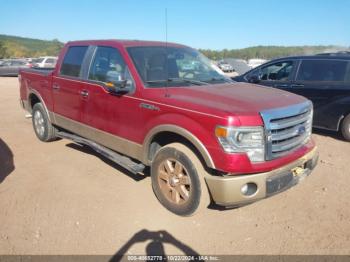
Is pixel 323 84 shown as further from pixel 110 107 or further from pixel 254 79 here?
pixel 110 107

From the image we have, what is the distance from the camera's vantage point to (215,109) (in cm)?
321

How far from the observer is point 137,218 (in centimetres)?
367

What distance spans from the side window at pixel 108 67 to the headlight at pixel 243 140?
1556mm

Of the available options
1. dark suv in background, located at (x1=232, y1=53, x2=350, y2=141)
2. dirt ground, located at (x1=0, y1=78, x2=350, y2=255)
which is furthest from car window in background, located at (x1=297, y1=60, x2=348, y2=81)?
dirt ground, located at (x1=0, y1=78, x2=350, y2=255)

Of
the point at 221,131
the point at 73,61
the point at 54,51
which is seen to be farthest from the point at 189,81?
the point at 54,51

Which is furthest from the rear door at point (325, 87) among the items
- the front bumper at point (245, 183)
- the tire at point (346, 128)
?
the front bumper at point (245, 183)

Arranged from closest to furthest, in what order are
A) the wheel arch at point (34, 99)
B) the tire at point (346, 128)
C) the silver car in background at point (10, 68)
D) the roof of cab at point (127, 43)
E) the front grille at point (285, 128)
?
the front grille at point (285, 128), the roof of cab at point (127, 43), the wheel arch at point (34, 99), the tire at point (346, 128), the silver car in background at point (10, 68)

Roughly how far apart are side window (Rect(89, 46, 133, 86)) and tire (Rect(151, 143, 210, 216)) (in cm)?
111

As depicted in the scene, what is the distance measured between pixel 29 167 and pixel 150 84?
8.62ft

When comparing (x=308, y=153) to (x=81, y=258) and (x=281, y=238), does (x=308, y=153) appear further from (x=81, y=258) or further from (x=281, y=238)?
(x=81, y=258)

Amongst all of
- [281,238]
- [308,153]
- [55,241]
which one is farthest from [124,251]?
[308,153]

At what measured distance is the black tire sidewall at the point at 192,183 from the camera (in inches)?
134

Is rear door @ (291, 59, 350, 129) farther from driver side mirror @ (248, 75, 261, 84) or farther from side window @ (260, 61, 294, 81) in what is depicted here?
driver side mirror @ (248, 75, 261, 84)

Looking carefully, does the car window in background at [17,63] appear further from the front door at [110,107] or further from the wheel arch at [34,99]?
the front door at [110,107]
